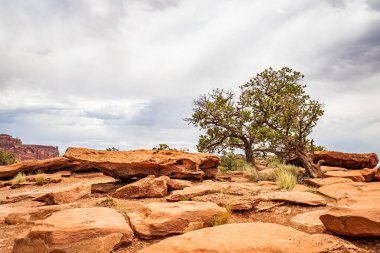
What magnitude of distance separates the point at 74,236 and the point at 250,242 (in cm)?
324

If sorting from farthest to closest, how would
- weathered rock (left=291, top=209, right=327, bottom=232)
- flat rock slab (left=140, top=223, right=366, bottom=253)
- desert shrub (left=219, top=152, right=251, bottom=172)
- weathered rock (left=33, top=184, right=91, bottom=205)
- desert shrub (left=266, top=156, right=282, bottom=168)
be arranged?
desert shrub (left=219, top=152, right=251, bottom=172) → desert shrub (left=266, top=156, right=282, bottom=168) → weathered rock (left=33, top=184, right=91, bottom=205) → weathered rock (left=291, top=209, right=327, bottom=232) → flat rock slab (left=140, top=223, right=366, bottom=253)

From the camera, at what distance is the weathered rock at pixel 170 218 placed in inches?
243

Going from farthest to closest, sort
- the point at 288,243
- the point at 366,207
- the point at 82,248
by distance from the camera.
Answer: the point at 366,207
the point at 82,248
the point at 288,243

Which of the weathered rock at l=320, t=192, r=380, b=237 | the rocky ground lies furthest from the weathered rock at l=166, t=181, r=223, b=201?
the weathered rock at l=320, t=192, r=380, b=237

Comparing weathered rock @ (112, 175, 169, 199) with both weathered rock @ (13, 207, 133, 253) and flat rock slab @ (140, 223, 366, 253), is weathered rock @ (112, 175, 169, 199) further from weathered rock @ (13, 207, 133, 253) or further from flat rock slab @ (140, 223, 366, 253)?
flat rock slab @ (140, 223, 366, 253)

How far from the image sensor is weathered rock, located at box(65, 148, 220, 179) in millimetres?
12250

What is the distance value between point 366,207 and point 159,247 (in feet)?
13.6

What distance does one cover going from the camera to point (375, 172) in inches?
524

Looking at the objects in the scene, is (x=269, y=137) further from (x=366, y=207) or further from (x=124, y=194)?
(x=366, y=207)

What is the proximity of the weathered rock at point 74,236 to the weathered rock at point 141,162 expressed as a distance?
242 inches

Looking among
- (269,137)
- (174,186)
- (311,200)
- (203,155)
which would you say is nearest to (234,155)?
(269,137)

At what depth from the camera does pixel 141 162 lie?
1221 centimetres

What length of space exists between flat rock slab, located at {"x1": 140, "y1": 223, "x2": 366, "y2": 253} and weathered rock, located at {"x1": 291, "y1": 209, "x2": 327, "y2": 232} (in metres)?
1.22

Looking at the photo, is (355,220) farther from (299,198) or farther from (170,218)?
(170,218)
